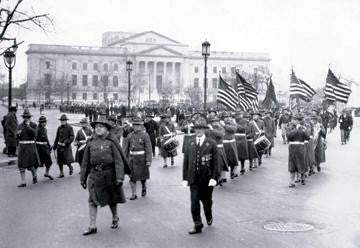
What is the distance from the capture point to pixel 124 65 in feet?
403

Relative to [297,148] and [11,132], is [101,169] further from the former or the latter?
[11,132]

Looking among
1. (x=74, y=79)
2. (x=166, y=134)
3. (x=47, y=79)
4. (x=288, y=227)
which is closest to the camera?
(x=288, y=227)

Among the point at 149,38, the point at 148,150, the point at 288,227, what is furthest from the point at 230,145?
the point at 149,38

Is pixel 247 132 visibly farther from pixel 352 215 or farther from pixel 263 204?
pixel 352 215

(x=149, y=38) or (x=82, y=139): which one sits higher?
(x=149, y=38)

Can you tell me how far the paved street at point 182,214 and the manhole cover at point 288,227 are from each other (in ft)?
0.42

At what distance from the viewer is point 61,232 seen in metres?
8.30

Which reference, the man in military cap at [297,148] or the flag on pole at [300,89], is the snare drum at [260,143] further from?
the flag on pole at [300,89]

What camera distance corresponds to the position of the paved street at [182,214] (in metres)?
7.82

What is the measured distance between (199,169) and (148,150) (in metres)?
2.86

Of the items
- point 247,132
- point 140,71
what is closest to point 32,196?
point 247,132

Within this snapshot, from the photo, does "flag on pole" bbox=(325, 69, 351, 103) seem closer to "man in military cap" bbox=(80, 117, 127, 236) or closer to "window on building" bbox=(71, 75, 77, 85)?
"man in military cap" bbox=(80, 117, 127, 236)

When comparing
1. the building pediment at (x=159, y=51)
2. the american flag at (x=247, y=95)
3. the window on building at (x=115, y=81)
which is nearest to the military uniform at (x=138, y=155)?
the american flag at (x=247, y=95)

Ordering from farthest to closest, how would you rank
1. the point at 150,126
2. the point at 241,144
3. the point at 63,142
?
the point at 150,126
the point at 241,144
the point at 63,142
